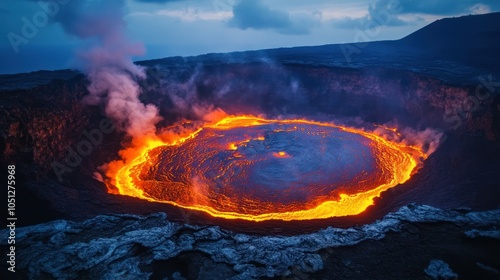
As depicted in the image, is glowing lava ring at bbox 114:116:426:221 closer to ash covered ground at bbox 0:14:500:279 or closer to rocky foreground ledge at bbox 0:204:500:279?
ash covered ground at bbox 0:14:500:279

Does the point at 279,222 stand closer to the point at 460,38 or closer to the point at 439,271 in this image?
the point at 439,271

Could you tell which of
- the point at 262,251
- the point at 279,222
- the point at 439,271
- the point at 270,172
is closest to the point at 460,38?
the point at 270,172

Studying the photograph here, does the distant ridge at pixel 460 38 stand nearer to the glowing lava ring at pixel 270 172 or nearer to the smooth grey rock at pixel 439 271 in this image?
the glowing lava ring at pixel 270 172

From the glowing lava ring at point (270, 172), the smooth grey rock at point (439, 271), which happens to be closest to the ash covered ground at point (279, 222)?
the smooth grey rock at point (439, 271)

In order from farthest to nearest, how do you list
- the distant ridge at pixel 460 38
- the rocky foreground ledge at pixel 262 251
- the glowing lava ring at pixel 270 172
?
the distant ridge at pixel 460 38 → the glowing lava ring at pixel 270 172 → the rocky foreground ledge at pixel 262 251

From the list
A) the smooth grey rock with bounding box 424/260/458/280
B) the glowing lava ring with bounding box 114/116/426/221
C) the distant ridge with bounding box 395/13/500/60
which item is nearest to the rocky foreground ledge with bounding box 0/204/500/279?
the smooth grey rock with bounding box 424/260/458/280

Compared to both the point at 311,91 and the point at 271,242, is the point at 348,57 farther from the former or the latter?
the point at 271,242

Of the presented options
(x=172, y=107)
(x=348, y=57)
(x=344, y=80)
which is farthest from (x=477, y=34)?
(x=172, y=107)
